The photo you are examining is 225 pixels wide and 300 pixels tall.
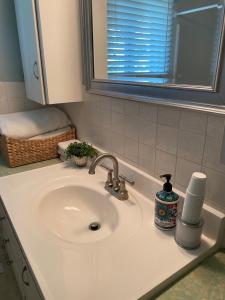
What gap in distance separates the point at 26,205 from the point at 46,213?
0.39 ft

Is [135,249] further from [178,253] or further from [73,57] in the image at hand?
[73,57]

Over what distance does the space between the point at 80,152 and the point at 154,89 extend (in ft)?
Answer: 1.79

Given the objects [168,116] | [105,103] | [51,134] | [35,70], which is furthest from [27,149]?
[168,116]

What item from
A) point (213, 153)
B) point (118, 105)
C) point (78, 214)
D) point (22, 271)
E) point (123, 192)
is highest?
point (118, 105)

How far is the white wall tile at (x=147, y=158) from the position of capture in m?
0.93

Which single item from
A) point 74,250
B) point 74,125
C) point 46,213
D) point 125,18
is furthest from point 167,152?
point 74,125

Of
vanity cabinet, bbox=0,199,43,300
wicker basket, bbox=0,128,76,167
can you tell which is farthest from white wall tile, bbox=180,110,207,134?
wicker basket, bbox=0,128,76,167

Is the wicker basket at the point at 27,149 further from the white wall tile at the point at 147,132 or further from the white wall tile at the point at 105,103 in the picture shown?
the white wall tile at the point at 147,132

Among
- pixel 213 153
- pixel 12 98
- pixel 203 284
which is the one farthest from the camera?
pixel 12 98

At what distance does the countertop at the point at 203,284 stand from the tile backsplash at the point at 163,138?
0.55 feet

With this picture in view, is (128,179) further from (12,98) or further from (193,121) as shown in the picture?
(12,98)

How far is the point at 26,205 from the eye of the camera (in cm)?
90

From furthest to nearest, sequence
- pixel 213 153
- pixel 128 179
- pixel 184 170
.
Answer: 1. pixel 128 179
2. pixel 184 170
3. pixel 213 153

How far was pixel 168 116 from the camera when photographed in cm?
82
